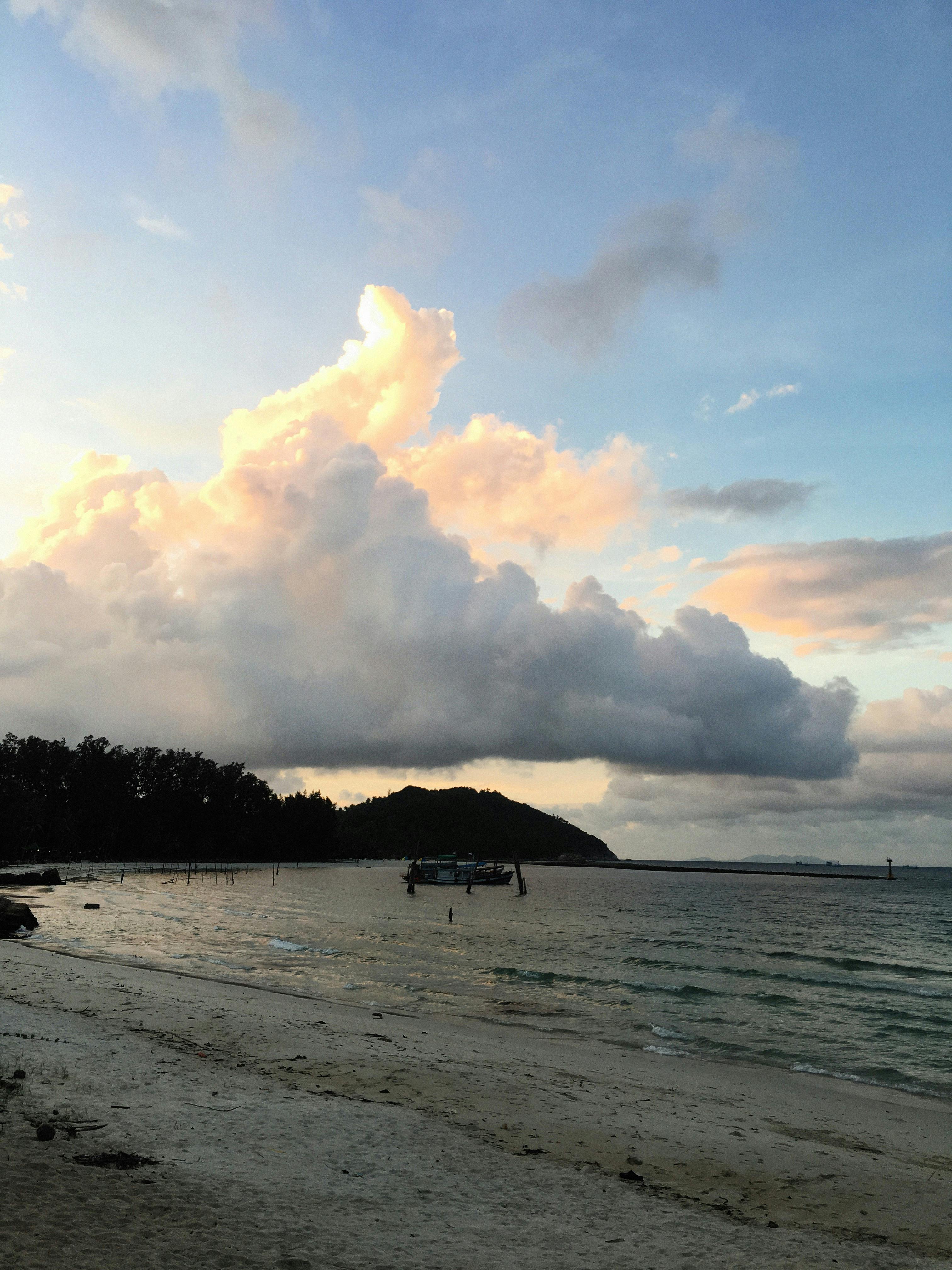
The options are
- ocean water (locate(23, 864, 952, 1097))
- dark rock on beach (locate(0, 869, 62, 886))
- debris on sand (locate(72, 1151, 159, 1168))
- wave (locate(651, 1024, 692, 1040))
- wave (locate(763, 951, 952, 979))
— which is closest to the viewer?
debris on sand (locate(72, 1151, 159, 1168))

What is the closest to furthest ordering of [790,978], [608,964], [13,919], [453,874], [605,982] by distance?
[605,982], [790,978], [13,919], [608,964], [453,874]

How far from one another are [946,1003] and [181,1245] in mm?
33197

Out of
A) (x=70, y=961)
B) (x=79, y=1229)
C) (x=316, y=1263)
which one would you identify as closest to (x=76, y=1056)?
(x=79, y=1229)

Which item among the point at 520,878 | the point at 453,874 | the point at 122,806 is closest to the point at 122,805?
the point at 122,806

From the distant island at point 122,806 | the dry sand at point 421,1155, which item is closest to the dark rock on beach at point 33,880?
the distant island at point 122,806

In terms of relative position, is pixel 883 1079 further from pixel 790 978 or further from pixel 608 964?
pixel 608 964

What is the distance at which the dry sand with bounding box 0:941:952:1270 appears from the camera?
20.8ft

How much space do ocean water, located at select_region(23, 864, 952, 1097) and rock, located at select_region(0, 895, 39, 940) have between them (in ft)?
3.10

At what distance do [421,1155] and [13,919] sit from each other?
34671 millimetres

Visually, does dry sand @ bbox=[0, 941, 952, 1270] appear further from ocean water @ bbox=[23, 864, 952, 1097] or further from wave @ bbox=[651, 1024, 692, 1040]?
ocean water @ bbox=[23, 864, 952, 1097]

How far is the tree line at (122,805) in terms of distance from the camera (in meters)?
118

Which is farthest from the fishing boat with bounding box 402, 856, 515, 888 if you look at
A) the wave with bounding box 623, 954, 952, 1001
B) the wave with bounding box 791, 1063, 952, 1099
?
the wave with bounding box 791, 1063, 952, 1099

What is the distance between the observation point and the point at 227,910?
59469 millimetres

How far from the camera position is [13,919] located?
35.7m
